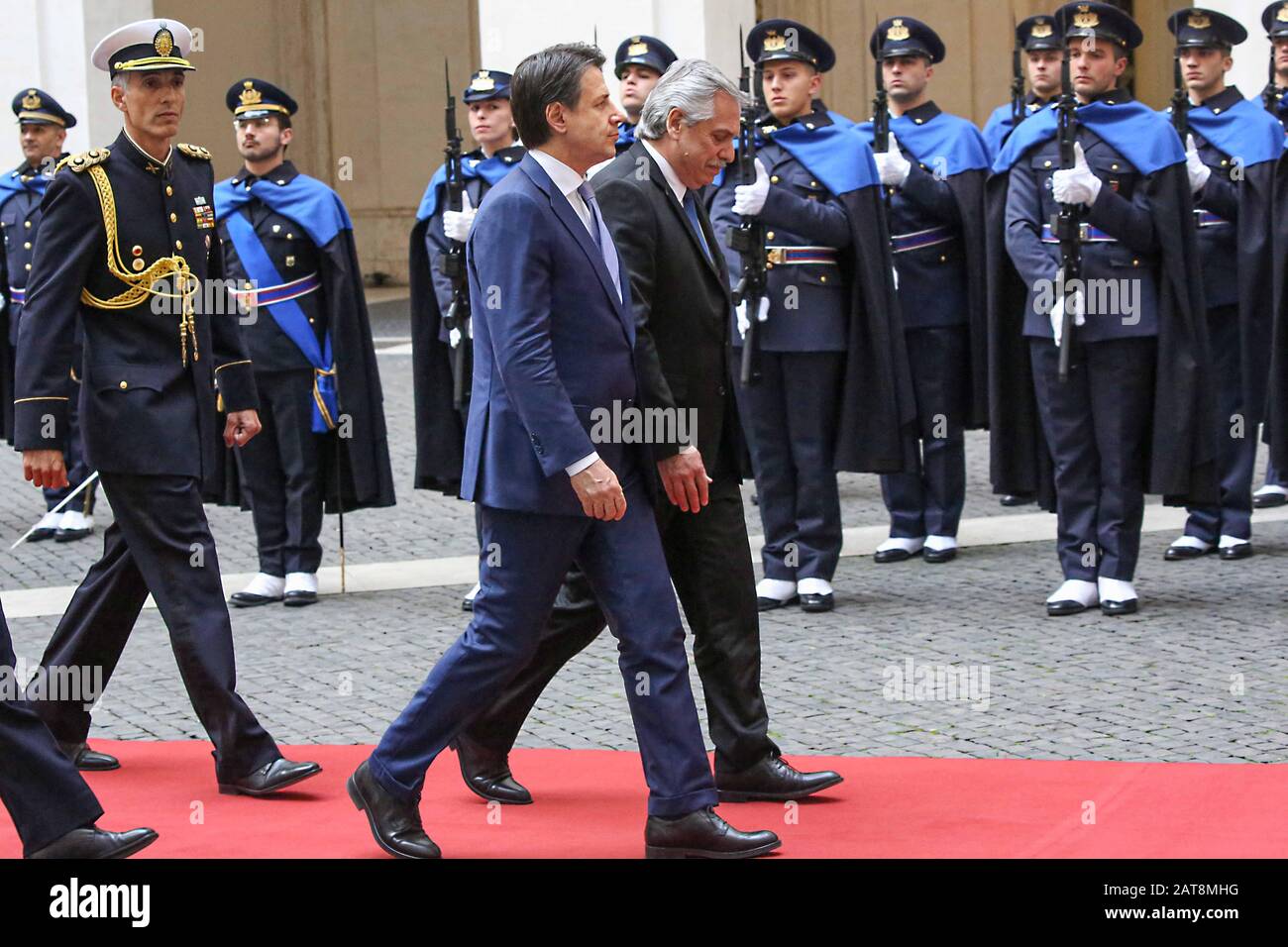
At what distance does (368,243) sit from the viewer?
2355 cm

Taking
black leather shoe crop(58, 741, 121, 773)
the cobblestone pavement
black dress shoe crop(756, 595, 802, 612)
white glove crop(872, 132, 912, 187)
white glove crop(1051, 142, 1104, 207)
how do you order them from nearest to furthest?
black leather shoe crop(58, 741, 121, 773) → the cobblestone pavement → white glove crop(1051, 142, 1104, 207) → black dress shoe crop(756, 595, 802, 612) → white glove crop(872, 132, 912, 187)

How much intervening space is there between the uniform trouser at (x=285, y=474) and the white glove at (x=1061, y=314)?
2994 mm

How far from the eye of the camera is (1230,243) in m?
9.19

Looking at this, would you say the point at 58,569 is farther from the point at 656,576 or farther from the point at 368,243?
the point at 368,243

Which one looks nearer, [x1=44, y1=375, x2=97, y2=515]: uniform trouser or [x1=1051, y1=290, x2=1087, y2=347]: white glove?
[x1=1051, y1=290, x2=1087, y2=347]: white glove

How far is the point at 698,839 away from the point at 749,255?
3.74 m

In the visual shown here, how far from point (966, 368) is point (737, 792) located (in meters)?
4.33

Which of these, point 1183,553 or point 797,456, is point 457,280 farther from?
point 1183,553

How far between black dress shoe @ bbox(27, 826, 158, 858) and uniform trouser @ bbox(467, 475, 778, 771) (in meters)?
1.01

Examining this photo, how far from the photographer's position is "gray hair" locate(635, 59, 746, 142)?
205 inches

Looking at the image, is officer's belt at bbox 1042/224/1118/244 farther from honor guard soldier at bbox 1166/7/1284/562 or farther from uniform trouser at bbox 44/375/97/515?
uniform trouser at bbox 44/375/97/515

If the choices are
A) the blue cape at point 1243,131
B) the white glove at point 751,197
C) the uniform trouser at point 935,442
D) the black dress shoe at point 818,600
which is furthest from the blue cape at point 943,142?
the black dress shoe at point 818,600

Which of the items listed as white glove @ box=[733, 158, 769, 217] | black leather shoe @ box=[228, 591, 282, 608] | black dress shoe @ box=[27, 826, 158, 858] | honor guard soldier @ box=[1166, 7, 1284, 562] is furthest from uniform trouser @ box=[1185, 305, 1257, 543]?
black dress shoe @ box=[27, 826, 158, 858]

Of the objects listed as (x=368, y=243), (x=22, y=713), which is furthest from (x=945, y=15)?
(x=22, y=713)
